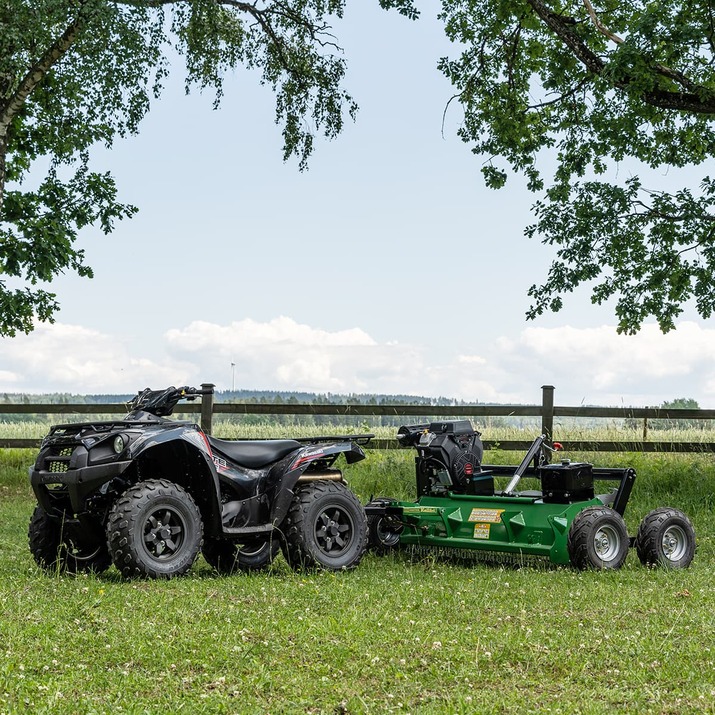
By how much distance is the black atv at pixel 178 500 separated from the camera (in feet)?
24.2

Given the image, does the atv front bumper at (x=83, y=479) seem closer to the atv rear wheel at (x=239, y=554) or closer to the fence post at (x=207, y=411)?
the atv rear wheel at (x=239, y=554)

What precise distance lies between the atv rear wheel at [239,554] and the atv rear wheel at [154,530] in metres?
0.85

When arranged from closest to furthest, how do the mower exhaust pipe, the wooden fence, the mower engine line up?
1. the mower exhaust pipe
2. the mower engine
3. the wooden fence

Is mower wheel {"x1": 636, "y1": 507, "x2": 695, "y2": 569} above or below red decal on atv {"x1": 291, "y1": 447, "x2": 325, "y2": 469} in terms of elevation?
below

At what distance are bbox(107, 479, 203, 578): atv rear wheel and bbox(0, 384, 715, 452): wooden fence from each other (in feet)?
28.9

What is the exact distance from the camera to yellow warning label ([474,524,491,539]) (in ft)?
28.7

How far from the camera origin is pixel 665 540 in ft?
29.5

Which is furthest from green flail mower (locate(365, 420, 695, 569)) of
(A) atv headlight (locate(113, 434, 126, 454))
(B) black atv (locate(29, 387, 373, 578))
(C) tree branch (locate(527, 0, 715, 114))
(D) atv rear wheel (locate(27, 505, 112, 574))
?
(C) tree branch (locate(527, 0, 715, 114))

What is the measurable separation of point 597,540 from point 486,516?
3.28 feet

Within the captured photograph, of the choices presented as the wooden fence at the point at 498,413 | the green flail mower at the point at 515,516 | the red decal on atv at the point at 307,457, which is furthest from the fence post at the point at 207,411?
the red decal on atv at the point at 307,457

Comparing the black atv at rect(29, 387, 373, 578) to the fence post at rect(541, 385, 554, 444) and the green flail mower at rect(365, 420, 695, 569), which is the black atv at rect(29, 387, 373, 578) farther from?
the fence post at rect(541, 385, 554, 444)

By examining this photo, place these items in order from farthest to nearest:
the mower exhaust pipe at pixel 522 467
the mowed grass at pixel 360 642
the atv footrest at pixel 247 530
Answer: the mower exhaust pipe at pixel 522 467
the atv footrest at pixel 247 530
the mowed grass at pixel 360 642

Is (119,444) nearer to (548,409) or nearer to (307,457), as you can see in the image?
(307,457)

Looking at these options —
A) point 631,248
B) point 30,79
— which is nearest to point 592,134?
point 631,248
